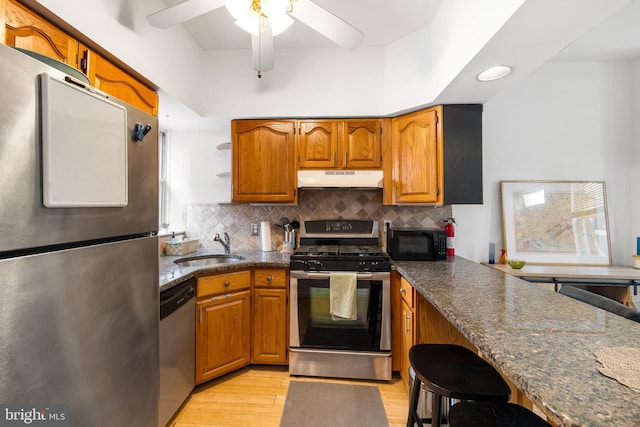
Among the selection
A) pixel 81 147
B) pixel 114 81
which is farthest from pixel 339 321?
pixel 114 81

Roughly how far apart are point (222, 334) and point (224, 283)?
0.39 meters

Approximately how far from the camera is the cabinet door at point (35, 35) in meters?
1.01

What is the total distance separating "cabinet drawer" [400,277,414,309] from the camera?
1.85 m

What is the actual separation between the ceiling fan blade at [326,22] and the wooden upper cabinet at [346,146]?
1033mm

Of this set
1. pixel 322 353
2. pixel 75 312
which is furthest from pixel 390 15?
pixel 322 353

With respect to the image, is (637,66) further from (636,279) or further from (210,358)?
(210,358)

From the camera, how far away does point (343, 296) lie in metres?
2.08

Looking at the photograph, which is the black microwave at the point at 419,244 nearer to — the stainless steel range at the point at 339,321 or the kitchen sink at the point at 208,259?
the stainless steel range at the point at 339,321

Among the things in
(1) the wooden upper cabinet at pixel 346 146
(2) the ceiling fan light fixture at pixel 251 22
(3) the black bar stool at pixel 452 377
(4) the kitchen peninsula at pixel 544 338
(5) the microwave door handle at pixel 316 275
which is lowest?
(3) the black bar stool at pixel 452 377

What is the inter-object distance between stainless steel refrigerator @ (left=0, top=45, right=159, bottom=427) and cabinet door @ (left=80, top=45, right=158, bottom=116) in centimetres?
67

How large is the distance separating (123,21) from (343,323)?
2.43m

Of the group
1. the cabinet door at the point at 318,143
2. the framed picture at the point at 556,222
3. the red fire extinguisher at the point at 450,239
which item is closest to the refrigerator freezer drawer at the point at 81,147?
the cabinet door at the point at 318,143

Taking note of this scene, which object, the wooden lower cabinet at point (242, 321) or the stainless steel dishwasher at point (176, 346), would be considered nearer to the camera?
the stainless steel dishwasher at point (176, 346)

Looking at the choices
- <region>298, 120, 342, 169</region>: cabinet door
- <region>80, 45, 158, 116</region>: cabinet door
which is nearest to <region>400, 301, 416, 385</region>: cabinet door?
<region>298, 120, 342, 169</region>: cabinet door
